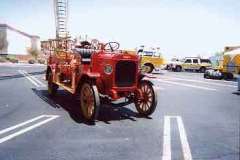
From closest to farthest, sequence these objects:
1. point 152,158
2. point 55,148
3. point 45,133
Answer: point 152,158, point 55,148, point 45,133

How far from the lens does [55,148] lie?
20.0 ft

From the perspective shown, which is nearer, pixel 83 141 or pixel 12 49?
pixel 83 141

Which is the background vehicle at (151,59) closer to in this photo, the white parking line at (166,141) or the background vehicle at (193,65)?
the background vehicle at (193,65)

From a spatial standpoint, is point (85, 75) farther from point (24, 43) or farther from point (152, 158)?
point (24, 43)

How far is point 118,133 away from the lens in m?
7.29

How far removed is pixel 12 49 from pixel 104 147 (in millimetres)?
110920

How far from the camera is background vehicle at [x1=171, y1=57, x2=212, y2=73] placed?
138 feet

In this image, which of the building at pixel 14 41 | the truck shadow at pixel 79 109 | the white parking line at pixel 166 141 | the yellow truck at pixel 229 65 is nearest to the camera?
the white parking line at pixel 166 141

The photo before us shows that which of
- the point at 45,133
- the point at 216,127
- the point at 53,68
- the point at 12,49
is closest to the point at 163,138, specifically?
the point at 216,127

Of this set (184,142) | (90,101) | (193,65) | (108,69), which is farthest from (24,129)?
(193,65)

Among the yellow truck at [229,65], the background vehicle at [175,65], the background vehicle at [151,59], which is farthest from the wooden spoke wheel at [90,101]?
the background vehicle at [175,65]

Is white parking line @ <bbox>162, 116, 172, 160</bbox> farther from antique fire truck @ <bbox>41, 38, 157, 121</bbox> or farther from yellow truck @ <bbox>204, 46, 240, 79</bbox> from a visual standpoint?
yellow truck @ <bbox>204, 46, 240, 79</bbox>

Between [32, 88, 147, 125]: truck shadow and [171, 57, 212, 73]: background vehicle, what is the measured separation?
31494mm

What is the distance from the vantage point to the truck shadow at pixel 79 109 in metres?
9.01
